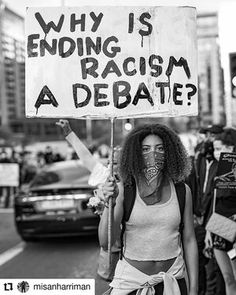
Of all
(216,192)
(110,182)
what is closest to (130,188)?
(110,182)

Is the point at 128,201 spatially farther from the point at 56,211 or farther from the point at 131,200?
the point at 56,211

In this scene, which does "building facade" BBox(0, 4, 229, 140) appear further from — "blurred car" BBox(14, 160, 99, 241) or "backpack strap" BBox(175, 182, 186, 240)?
"backpack strap" BBox(175, 182, 186, 240)

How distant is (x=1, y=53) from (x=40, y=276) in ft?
11.9

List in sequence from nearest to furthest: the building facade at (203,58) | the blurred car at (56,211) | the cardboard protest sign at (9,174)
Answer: the building facade at (203,58)
the blurred car at (56,211)
the cardboard protest sign at (9,174)

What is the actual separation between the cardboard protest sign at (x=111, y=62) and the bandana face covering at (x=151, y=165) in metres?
0.48

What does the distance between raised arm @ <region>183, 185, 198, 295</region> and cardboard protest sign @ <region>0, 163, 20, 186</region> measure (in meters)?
12.7

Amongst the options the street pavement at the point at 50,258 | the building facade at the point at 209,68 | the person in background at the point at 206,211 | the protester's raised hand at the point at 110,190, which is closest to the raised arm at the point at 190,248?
the protester's raised hand at the point at 110,190

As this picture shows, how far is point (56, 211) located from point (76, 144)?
471cm

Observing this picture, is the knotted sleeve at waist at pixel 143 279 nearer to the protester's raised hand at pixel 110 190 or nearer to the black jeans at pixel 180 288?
the black jeans at pixel 180 288

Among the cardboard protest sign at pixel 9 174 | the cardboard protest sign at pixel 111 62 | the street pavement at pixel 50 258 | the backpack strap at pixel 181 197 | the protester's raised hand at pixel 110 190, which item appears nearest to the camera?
the protester's raised hand at pixel 110 190

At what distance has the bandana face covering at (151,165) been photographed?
11.2 ft

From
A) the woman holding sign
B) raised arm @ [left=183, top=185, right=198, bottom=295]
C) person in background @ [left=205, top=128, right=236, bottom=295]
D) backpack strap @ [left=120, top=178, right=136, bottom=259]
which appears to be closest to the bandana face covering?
the woman holding sign

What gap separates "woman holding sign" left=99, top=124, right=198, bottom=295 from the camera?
329cm

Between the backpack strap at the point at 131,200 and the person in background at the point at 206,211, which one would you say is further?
the person in background at the point at 206,211
